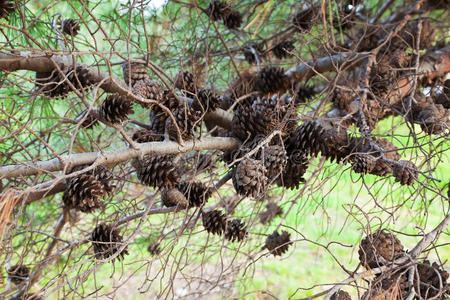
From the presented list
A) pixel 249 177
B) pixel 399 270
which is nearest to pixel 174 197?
pixel 249 177

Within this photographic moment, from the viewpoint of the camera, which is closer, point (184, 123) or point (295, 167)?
point (184, 123)

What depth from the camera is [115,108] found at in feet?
2.16

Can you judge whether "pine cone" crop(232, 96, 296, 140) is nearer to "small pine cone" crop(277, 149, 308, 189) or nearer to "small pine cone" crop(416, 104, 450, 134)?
"small pine cone" crop(277, 149, 308, 189)

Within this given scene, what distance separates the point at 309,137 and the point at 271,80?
34cm

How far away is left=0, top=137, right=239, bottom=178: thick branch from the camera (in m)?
0.54

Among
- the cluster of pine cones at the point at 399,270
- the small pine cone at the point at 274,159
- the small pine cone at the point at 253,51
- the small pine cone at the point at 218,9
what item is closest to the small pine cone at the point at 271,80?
the small pine cone at the point at 253,51

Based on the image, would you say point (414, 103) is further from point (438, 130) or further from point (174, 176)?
point (174, 176)

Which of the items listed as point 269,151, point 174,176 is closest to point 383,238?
point 269,151

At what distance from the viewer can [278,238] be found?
100 cm

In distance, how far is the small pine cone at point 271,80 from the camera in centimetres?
109

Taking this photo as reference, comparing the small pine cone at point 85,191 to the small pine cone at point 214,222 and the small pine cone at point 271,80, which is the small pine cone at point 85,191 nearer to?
the small pine cone at point 214,222

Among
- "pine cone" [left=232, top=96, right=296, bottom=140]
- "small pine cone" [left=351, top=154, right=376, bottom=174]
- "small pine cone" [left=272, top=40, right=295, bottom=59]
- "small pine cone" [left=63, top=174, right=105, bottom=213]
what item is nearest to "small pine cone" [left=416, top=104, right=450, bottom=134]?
"small pine cone" [left=351, top=154, right=376, bottom=174]

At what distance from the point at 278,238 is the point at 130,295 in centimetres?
118

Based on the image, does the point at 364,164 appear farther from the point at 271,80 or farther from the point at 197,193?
the point at 271,80
